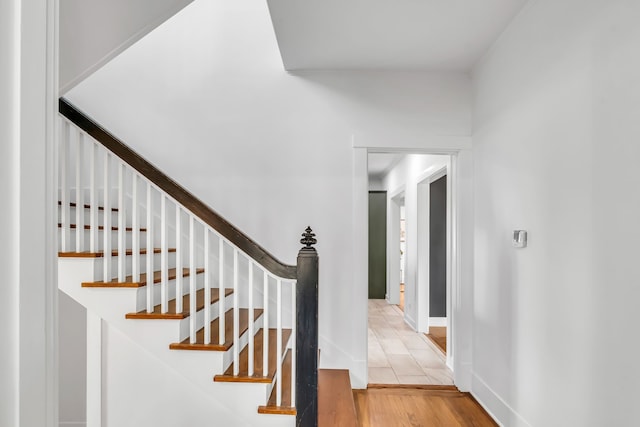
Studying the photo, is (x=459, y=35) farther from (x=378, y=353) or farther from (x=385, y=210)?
(x=385, y=210)

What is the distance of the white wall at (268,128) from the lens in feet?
10.3

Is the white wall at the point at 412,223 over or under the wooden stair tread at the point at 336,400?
over

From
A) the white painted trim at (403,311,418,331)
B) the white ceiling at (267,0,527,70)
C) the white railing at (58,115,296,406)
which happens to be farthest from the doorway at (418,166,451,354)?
the white railing at (58,115,296,406)

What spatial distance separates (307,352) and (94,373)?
144cm

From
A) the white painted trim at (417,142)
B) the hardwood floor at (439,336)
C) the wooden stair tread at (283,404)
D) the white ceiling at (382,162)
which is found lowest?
the hardwood floor at (439,336)

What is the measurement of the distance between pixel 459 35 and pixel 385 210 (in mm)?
5467

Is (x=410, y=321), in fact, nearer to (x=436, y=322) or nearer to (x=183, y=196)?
(x=436, y=322)

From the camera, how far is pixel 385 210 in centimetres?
795

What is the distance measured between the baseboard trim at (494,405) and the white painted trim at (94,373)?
250cm

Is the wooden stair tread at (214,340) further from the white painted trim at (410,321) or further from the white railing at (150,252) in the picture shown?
the white painted trim at (410,321)

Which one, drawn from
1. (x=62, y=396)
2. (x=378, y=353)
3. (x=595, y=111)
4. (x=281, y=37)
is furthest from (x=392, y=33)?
(x=62, y=396)

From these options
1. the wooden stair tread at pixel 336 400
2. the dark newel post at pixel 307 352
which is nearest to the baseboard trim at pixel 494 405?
the wooden stair tread at pixel 336 400

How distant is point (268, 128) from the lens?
3150 mm

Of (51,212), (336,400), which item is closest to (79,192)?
(51,212)
